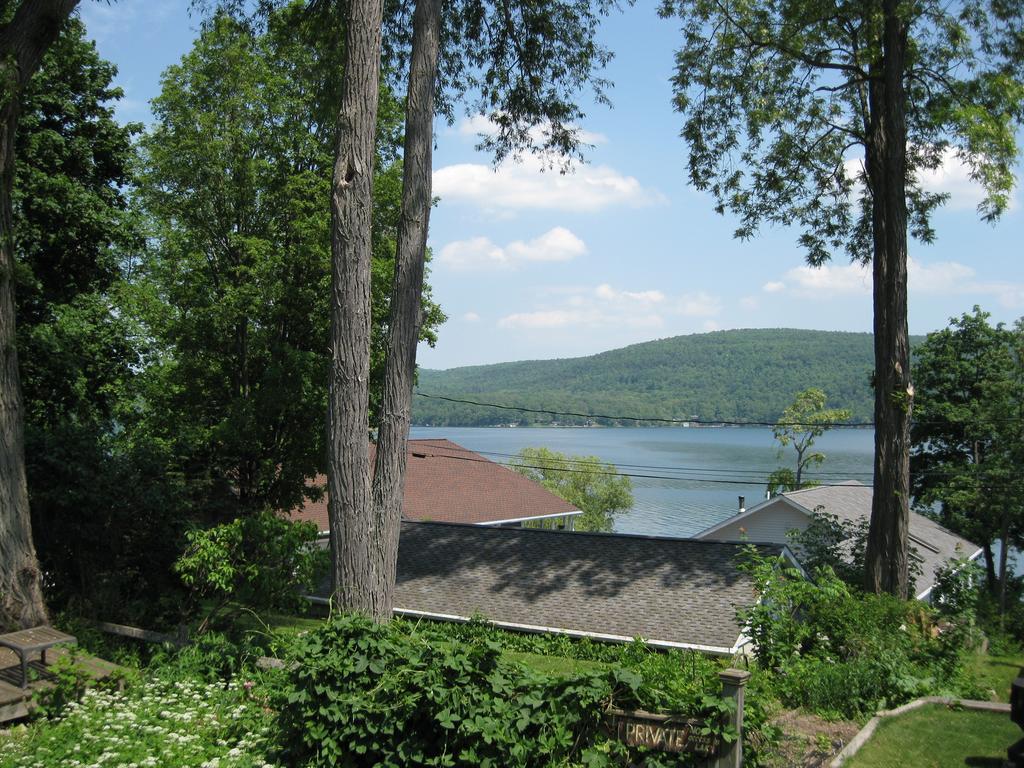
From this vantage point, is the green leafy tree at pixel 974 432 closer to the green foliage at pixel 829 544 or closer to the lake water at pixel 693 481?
the green foliage at pixel 829 544

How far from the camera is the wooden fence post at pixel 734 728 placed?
5.87 metres

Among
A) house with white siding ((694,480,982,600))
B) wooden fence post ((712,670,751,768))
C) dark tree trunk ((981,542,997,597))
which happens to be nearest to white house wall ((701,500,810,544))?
house with white siding ((694,480,982,600))

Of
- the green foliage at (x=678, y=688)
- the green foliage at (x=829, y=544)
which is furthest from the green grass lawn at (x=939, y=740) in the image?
the green foliage at (x=829, y=544)

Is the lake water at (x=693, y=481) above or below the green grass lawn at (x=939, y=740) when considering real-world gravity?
below

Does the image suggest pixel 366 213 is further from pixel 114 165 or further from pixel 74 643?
pixel 114 165

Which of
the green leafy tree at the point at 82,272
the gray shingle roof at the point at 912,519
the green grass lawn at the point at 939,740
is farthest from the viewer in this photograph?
the gray shingle roof at the point at 912,519

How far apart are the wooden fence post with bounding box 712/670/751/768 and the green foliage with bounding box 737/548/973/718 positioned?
2.62m

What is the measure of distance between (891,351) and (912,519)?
2050 centimetres

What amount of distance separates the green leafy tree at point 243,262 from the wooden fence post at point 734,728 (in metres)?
15.2

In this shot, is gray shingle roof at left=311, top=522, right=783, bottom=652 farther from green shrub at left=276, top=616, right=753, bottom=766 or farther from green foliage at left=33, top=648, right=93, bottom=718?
green foliage at left=33, top=648, right=93, bottom=718

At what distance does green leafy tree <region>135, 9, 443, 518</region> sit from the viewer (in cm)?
2016

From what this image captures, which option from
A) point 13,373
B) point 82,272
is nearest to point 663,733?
point 13,373

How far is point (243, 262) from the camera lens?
71.1ft

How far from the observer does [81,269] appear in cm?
2045
